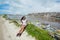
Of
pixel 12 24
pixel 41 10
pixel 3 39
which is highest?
pixel 41 10

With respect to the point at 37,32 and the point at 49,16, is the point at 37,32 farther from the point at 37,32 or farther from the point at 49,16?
the point at 49,16

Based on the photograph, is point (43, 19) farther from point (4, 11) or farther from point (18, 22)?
point (4, 11)

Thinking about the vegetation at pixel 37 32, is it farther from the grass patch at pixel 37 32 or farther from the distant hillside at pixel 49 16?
the distant hillside at pixel 49 16

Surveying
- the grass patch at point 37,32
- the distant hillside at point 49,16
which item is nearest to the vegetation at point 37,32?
the grass patch at point 37,32

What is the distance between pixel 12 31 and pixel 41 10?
1.47 feet

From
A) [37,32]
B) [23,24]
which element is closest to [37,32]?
[37,32]

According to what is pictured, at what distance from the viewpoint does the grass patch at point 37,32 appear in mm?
1879

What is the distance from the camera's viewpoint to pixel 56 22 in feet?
6.28

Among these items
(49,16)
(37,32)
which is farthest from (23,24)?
→ (49,16)

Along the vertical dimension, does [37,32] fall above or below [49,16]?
below

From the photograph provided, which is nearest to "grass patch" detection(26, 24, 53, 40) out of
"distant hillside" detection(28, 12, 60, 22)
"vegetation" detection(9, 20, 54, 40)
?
"vegetation" detection(9, 20, 54, 40)

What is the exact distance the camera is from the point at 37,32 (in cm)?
191

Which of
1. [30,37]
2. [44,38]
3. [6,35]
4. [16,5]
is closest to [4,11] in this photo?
[16,5]

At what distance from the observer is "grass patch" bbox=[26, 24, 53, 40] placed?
188 cm
